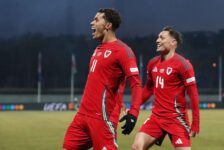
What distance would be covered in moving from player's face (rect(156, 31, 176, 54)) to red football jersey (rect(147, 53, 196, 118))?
0.57 feet

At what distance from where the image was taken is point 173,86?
8.25m

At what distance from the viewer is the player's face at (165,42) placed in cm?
838

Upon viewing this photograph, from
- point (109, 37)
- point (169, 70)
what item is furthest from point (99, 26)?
point (169, 70)

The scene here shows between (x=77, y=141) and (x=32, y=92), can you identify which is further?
(x=32, y=92)

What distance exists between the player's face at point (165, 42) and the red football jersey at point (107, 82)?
210cm

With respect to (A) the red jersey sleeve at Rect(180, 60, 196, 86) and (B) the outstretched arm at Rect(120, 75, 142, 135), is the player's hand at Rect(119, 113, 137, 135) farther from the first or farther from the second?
(A) the red jersey sleeve at Rect(180, 60, 196, 86)

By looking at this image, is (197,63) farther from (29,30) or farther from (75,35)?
(29,30)

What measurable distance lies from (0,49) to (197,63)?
2895 cm

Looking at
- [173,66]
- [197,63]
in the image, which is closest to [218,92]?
[197,63]

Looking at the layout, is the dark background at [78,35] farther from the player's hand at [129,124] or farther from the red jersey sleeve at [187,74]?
the player's hand at [129,124]

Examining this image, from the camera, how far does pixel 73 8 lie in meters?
82.5

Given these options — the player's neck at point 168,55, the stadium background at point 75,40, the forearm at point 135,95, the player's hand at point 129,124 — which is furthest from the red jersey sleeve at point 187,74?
the stadium background at point 75,40

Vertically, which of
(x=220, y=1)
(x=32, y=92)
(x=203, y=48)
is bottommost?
(x=32, y=92)

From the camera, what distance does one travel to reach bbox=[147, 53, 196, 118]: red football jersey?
8.16 meters
